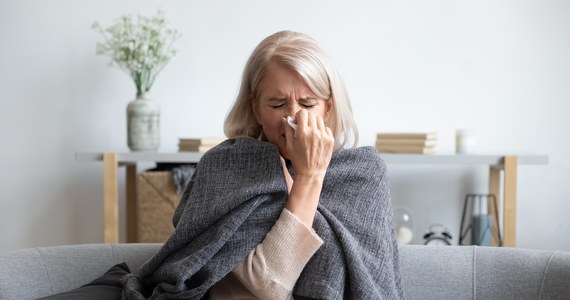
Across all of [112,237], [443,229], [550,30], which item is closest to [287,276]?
[112,237]

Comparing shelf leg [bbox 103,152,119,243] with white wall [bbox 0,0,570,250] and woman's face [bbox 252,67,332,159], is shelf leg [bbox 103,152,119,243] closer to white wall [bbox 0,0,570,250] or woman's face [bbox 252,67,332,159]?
white wall [bbox 0,0,570,250]

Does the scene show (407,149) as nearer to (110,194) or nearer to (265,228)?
(110,194)

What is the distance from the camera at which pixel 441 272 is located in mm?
1813

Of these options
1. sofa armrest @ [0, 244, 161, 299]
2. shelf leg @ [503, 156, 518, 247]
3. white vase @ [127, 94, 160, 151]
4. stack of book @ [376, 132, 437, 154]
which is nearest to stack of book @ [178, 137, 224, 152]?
white vase @ [127, 94, 160, 151]

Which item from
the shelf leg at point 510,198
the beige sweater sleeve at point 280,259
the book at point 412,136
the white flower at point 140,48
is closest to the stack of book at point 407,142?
the book at point 412,136

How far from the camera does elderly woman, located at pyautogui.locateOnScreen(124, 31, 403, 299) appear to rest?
1646 millimetres

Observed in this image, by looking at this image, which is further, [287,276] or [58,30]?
[58,30]

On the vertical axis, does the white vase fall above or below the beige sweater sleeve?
above

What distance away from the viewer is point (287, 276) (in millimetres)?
1636

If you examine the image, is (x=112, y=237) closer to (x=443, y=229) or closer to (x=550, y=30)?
(x=443, y=229)

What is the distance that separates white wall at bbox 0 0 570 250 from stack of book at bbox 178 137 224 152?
0.36m

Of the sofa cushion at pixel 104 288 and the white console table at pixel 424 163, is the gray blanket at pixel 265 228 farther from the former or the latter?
the white console table at pixel 424 163

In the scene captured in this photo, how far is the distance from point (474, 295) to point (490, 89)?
1.87 m

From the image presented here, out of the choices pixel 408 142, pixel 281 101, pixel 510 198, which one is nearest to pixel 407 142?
pixel 408 142
